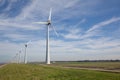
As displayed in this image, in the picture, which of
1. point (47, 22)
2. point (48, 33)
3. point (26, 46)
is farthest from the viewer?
point (26, 46)

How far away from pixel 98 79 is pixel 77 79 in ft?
13.0

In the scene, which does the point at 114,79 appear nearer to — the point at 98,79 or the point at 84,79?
the point at 98,79

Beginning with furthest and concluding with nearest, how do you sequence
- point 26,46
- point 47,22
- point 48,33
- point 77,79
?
point 26,46 < point 47,22 < point 48,33 < point 77,79

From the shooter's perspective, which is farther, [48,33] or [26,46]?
[26,46]

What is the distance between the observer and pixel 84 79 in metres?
35.8

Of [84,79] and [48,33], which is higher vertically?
[48,33]

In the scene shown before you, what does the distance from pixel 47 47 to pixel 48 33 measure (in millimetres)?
8078

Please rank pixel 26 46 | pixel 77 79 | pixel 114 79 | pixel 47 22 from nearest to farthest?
pixel 114 79 → pixel 77 79 → pixel 47 22 → pixel 26 46

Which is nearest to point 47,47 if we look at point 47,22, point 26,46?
point 47,22

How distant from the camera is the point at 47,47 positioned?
10906 centimetres

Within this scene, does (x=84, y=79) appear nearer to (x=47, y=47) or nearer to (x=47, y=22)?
(x=47, y=47)

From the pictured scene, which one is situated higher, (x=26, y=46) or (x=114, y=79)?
(x=26, y=46)

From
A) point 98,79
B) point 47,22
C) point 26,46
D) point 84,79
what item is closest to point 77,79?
point 84,79

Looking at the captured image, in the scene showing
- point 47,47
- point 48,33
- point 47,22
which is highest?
point 47,22
